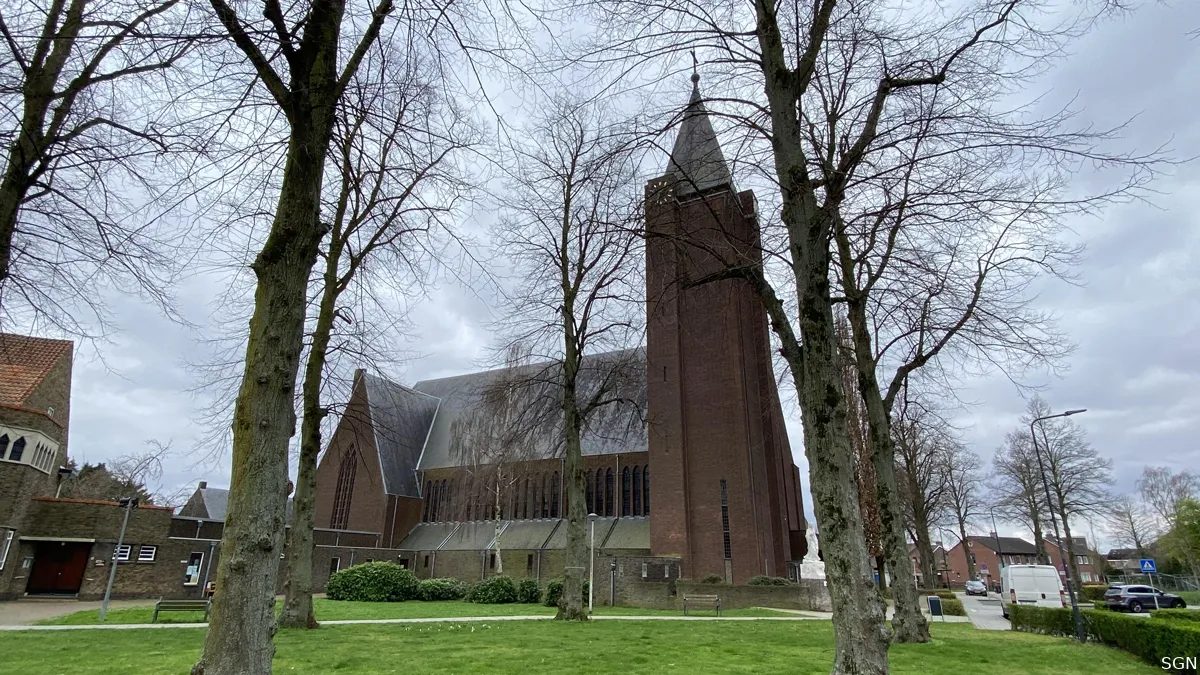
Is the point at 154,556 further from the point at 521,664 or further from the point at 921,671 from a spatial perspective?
the point at 921,671

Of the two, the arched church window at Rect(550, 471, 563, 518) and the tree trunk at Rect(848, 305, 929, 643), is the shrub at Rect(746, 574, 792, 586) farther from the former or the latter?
the arched church window at Rect(550, 471, 563, 518)

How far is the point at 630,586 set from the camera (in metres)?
26.3

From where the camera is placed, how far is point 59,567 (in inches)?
982

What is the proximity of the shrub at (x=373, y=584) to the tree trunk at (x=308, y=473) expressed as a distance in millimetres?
14532

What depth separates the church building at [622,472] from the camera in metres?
23.5

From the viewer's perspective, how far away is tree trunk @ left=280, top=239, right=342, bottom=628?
42.9ft

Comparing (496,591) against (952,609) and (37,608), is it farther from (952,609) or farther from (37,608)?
(952,609)

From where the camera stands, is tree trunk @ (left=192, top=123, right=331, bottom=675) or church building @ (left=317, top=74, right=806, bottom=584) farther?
church building @ (left=317, top=74, right=806, bottom=584)

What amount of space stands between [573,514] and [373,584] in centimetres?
1557

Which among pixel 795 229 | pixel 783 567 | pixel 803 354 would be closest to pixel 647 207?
pixel 795 229

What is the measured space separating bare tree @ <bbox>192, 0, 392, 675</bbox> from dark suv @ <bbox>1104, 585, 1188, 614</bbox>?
140ft

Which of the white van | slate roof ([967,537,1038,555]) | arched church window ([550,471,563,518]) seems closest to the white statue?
the white van

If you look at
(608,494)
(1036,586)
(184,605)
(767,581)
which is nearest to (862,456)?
(767,581)

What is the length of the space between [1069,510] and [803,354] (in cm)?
4858
